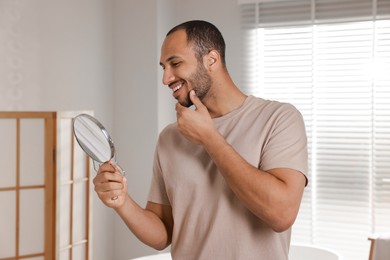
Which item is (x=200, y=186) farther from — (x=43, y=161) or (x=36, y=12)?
(x=36, y=12)

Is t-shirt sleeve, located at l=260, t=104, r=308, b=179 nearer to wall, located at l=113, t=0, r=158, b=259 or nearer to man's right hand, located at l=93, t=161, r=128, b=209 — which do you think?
man's right hand, located at l=93, t=161, r=128, b=209

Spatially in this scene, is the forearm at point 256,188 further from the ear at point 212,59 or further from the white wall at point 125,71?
the white wall at point 125,71

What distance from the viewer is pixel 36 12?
12.2ft

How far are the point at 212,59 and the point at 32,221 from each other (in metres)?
2.15

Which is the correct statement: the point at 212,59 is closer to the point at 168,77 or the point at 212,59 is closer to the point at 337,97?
the point at 168,77

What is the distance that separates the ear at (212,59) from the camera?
1.62m

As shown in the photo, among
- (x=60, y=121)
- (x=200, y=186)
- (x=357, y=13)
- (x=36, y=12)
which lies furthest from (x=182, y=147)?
(x=357, y=13)

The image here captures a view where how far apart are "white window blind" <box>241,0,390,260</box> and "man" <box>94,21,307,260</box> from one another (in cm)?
254

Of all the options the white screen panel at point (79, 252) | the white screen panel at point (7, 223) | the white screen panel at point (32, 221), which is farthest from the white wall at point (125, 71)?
the white screen panel at point (7, 223)

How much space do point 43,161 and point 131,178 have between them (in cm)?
110

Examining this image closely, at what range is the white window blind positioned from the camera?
394cm

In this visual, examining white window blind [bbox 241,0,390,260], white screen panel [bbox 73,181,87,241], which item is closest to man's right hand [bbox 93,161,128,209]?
white screen panel [bbox 73,181,87,241]

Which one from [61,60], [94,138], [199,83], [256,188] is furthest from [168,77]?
[61,60]

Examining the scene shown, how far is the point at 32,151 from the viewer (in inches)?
135
